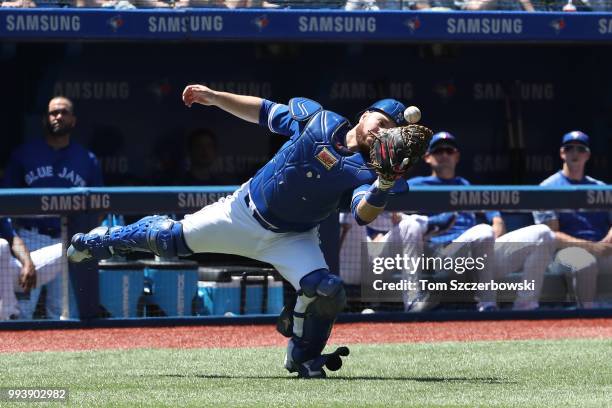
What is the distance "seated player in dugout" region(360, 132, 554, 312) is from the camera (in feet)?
29.7

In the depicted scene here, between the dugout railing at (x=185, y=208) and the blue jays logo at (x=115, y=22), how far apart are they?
1.53 m

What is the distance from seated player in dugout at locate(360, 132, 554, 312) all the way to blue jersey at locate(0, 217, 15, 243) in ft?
7.88

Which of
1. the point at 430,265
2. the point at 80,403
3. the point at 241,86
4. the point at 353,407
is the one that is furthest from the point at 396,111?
the point at 241,86

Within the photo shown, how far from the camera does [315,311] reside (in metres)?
6.35

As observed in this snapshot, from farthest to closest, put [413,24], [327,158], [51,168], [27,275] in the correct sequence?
[413,24] < [51,168] < [27,275] < [327,158]

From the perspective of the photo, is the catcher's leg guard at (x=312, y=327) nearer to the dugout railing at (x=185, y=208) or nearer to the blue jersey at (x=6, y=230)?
the dugout railing at (x=185, y=208)

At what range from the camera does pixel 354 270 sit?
Answer: 29.6ft

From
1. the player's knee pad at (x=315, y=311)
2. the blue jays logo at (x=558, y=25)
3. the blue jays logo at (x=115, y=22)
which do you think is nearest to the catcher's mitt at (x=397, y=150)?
the player's knee pad at (x=315, y=311)

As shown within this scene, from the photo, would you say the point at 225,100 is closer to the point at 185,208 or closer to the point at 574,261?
the point at 185,208

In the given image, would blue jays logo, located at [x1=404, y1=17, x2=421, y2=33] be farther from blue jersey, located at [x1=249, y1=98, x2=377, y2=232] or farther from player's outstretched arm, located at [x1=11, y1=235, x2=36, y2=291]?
blue jersey, located at [x1=249, y1=98, x2=377, y2=232]

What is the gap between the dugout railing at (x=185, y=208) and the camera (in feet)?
28.5

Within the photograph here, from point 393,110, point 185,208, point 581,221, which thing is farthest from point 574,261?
point 393,110

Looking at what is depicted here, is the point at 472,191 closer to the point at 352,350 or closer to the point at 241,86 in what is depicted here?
the point at 352,350

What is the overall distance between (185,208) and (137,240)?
94.5 inches
